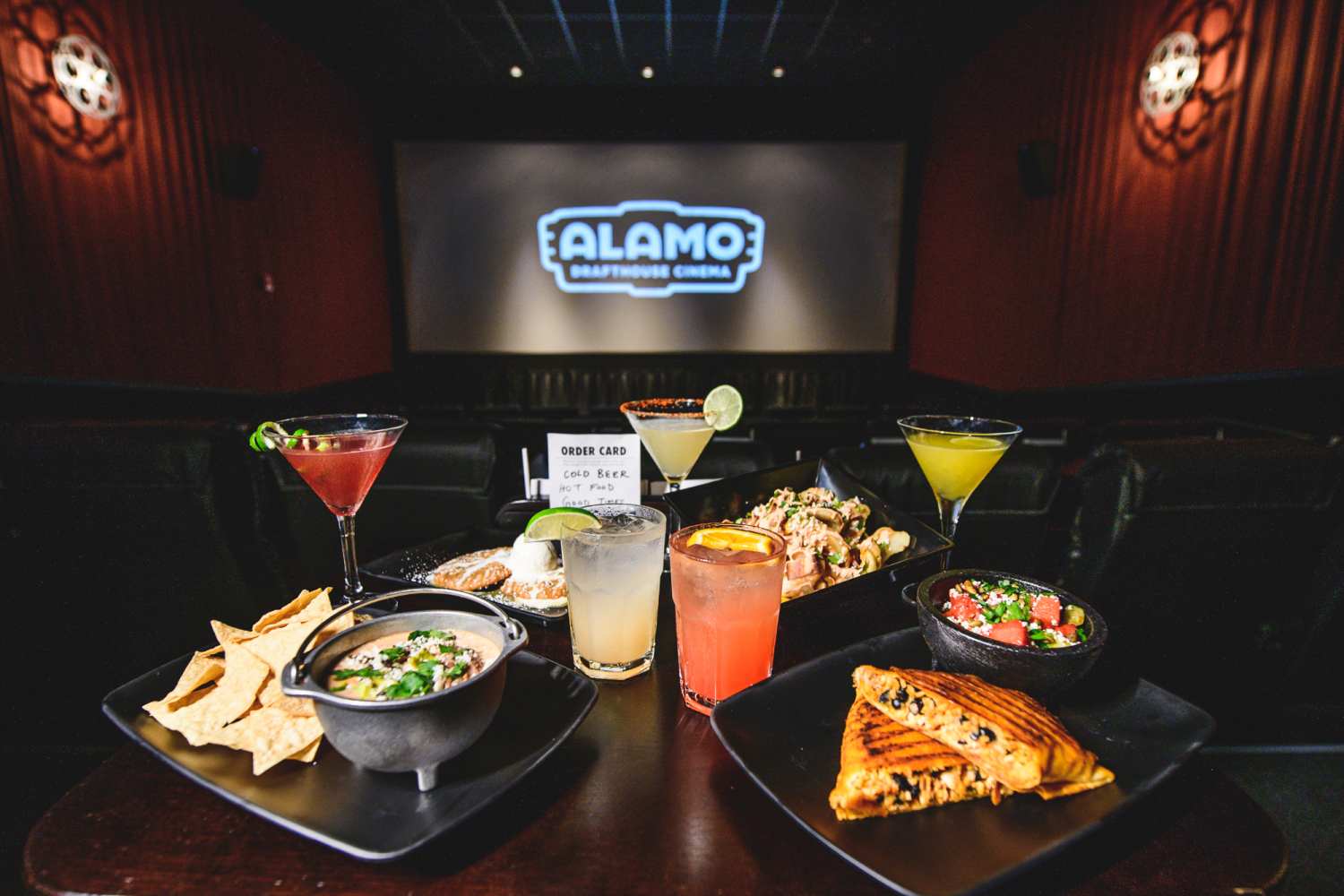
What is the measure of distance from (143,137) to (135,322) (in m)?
1.19

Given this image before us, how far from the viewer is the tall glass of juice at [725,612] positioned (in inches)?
34.0

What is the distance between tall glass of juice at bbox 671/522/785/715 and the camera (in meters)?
0.86

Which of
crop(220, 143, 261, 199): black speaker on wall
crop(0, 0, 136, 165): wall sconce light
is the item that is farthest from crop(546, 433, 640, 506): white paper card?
crop(220, 143, 261, 199): black speaker on wall

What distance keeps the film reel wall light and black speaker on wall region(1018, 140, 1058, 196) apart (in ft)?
20.7

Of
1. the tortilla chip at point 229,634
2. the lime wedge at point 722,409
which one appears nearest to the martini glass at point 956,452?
the lime wedge at point 722,409

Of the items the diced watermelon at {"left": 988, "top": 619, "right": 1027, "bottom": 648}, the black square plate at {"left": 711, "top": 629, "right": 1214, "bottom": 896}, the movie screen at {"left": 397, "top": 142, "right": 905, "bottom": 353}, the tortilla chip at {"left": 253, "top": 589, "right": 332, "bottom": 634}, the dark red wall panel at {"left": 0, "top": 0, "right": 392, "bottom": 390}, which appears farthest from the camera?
the movie screen at {"left": 397, "top": 142, "right": 905, "bottom": 353}

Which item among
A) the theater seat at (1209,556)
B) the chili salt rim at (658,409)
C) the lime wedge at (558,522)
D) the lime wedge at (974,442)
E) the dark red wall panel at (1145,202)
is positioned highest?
the dark red wall panel at (1145,202)

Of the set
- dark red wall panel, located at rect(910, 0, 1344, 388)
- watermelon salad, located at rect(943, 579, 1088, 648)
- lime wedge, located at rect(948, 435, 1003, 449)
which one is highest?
dark red wall panel, located at rect(910, 0, 1344, 388)

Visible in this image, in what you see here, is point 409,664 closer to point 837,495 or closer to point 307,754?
point 307,754

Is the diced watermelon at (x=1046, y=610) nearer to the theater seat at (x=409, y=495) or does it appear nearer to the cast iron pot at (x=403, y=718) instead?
the cast iron pot at (x=403, y=718)

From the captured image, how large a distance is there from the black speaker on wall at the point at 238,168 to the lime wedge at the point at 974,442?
17.6 ft

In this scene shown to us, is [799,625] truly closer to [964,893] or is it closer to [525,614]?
[525,614]

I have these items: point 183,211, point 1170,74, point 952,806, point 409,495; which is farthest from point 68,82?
point 1170,74

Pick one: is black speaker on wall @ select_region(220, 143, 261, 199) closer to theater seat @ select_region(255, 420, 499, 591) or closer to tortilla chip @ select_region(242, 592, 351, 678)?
theater seat @ select_region(255, 420, 499, 591)
